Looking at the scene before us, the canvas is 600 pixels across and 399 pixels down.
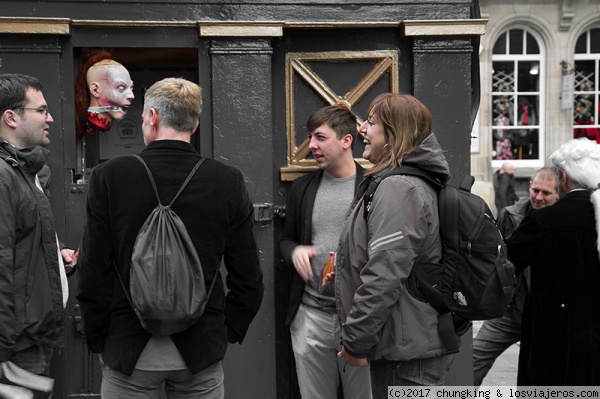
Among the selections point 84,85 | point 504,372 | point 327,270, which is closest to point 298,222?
point 327,270

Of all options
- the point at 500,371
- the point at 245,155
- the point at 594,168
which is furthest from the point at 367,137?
the point at 500,371

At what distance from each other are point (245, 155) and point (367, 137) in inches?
51.4

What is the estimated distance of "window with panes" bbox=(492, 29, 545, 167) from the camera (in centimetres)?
2203

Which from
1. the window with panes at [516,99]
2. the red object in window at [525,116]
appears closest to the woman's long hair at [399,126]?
the window with panes at [516,99]

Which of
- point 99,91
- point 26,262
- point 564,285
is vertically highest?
point 99,91

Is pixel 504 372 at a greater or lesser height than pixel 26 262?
lesser

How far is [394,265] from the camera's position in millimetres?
3523

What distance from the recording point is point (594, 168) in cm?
498

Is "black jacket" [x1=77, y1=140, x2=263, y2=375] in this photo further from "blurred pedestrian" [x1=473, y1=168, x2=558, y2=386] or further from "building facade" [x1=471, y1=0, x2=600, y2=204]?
"building facade" [x1=471, y1=0, x2=600, y2=204]

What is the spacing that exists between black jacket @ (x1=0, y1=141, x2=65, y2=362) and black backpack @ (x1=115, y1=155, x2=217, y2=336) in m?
0.61

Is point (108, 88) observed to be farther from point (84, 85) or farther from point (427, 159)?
point (427, 159)

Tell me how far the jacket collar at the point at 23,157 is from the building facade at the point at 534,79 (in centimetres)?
1805

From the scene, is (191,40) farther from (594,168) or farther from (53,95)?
(594,168)

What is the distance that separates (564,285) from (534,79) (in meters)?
18.2
